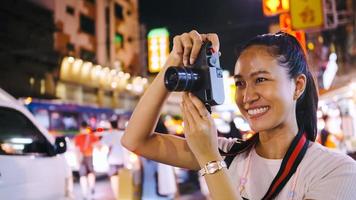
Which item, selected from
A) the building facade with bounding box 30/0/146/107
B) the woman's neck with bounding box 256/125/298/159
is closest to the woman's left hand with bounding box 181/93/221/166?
the woman's neck with bounding box 256/125/298/159

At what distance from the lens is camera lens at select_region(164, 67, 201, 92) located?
131cm

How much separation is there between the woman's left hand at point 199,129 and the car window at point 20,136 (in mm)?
3189

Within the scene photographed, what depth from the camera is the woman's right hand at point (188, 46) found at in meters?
1.44

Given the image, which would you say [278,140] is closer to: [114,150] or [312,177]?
[312,177]

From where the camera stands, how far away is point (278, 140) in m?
1.63

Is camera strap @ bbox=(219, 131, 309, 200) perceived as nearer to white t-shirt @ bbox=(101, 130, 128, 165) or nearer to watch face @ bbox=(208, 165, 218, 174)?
watch face @ bbox=(208, 165, 218, 174)

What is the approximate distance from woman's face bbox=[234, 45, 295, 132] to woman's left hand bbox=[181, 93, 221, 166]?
0.78 ft

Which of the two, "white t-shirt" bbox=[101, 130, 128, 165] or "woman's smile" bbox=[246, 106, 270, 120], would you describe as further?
"white t-shirt" bbox=[101, 130, 128, 165]

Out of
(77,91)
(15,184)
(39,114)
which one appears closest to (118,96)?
(77,91)

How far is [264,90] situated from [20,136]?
3.67 meters

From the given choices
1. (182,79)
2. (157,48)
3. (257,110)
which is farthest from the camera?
(157,48)

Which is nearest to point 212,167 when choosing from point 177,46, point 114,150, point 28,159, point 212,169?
point 212,169

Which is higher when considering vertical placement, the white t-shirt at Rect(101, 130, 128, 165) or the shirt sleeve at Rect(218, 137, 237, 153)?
the shirt sleeve at Rect(218, 137, 237, 153)

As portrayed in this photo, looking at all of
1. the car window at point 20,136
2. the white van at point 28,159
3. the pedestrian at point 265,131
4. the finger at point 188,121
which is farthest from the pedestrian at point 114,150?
the finger at point 188,121
